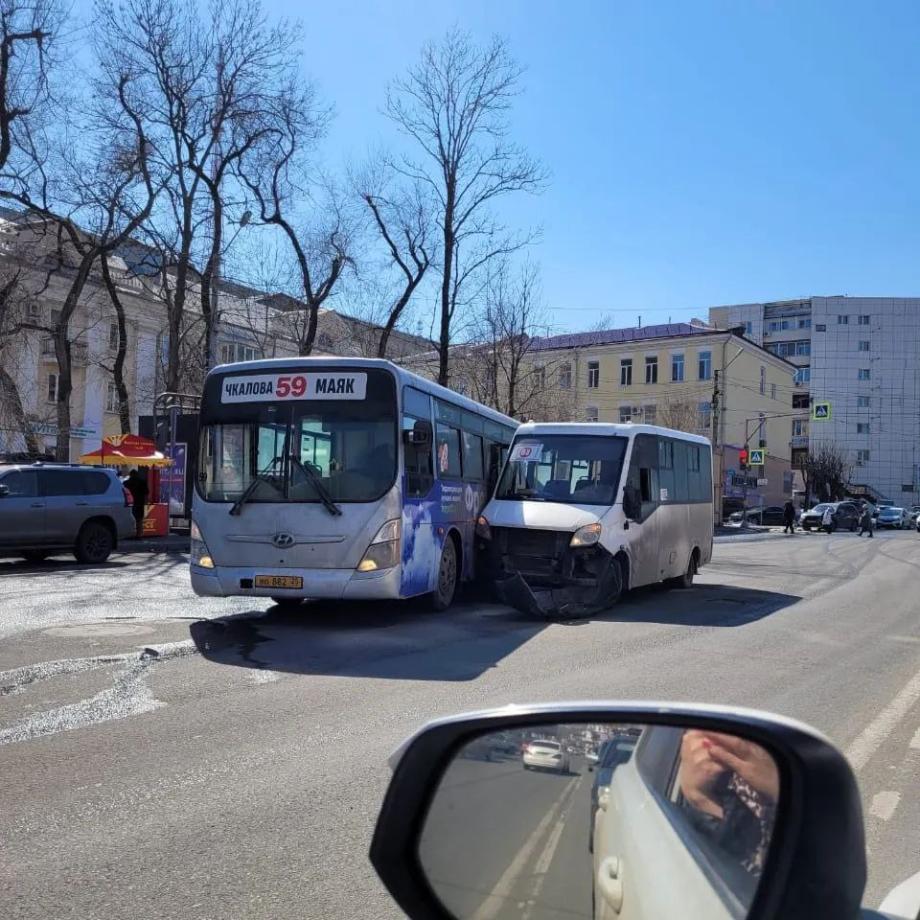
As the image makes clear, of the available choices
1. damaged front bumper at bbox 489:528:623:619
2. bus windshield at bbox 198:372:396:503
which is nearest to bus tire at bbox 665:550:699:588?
damaged front bumper at bbox 489:528:623:619

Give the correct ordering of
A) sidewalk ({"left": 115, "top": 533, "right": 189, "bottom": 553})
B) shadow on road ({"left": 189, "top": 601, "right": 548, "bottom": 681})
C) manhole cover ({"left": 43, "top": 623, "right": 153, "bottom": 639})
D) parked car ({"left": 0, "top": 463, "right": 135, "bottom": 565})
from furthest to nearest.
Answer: sidewalk ({"left": 115, "top": 533, "right": 189, "bottom": 553}) → parked car ({"left": 0, "top": 463, "right": 135, "bottom": 565}) → manhole cover ({"left": 43, "top": 623, "right": 153, "bottom": 639}) → shadow on road ({"left": 189, "top": 601, "right": 548, "bottom": 681})

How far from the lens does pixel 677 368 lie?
205 feet

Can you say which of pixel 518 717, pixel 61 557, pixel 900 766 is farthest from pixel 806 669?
pixel 61 557

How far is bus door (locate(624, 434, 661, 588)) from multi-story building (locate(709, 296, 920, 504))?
305ft

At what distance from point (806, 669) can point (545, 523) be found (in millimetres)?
4254

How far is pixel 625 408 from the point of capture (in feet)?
212

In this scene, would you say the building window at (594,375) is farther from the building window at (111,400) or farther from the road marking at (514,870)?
the road marking at (514,870)

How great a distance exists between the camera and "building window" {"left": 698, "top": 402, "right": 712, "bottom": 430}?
6131cm

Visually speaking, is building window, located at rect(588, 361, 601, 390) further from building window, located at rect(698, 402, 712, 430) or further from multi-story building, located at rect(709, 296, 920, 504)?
multi-story building, located at rect(709, 296, 920, 504)

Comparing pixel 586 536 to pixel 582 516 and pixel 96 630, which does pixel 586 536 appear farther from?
pixel 96 630

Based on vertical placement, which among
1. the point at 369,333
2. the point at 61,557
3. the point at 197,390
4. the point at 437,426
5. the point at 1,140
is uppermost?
the point at 1,140

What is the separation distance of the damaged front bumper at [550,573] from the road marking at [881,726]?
459 centimetres

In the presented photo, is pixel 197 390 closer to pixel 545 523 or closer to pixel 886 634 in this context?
pixel 545 523

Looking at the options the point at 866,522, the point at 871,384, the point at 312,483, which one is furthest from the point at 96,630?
the point at 871,384
